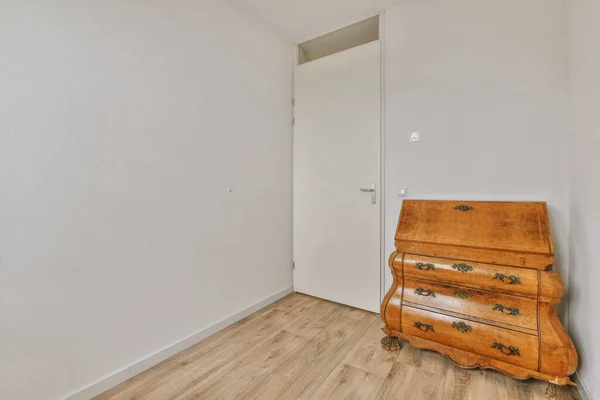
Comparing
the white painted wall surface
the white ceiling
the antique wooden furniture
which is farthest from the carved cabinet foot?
the white ceiling

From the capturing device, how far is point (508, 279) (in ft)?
4.98

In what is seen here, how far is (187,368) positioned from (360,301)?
1.48 meters

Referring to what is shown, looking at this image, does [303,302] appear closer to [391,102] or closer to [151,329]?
[151,329]

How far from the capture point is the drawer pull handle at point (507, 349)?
1473 millimetres

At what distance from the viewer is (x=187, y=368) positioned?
5.54 ft

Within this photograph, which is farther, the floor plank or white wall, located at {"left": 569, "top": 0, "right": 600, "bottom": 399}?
the floor plank

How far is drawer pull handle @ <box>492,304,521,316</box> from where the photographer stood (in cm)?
151

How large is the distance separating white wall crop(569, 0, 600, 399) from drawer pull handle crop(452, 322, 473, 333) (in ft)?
1.71

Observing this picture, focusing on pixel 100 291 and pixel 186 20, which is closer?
pixel 100 291

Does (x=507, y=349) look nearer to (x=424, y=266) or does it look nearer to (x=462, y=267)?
(x=462, y=267)

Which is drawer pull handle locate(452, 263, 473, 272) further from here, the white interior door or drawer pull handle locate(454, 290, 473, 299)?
the white interior door

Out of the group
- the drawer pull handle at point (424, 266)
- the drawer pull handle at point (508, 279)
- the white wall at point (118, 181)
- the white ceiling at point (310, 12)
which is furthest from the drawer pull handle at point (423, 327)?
the white ceiling at point (310, 12)

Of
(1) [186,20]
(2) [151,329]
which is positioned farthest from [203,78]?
(2) [151,329]

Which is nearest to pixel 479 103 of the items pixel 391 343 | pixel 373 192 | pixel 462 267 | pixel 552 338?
pixel 373 192
